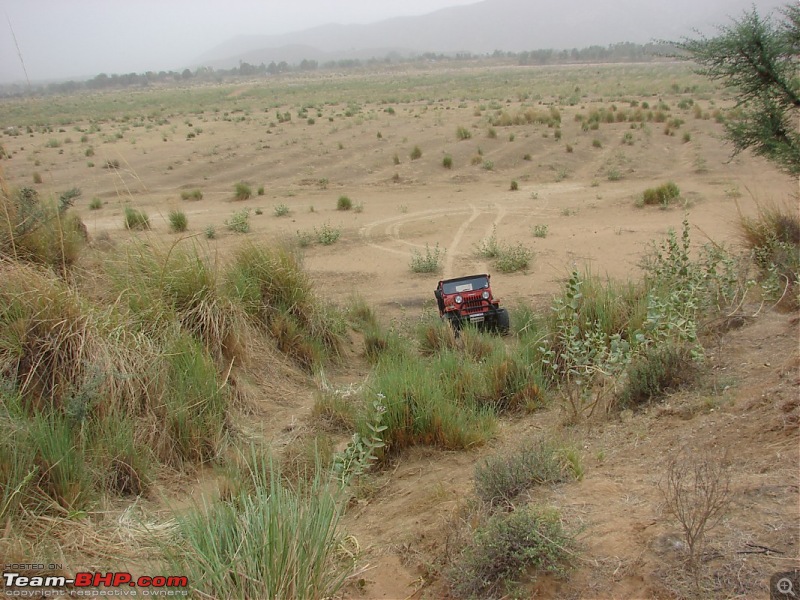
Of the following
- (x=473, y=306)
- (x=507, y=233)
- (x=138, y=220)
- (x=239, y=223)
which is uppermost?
(x=138, y=220)

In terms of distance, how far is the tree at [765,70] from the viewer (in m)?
9.24

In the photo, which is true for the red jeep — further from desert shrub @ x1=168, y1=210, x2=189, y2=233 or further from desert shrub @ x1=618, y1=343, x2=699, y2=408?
desert shrub @ x1=168, y1=210, x2=189, y2=233

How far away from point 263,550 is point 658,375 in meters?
3.63

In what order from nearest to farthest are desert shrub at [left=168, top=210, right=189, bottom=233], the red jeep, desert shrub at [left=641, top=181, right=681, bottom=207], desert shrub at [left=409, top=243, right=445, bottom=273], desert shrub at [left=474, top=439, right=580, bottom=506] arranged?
desert shrub at [left=474, top=439, right=580, bottom=506] → the red jeep → desert shrub at [left=409, top=243, right=445, bottom=273] → desert shrub at [left=168, top=210, right=189, bottom=233] → desert shrub at [left=641, top=181, right=681, bottom=207]

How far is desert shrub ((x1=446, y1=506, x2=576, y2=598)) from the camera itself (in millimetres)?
2830

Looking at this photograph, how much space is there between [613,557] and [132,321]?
4.12 m

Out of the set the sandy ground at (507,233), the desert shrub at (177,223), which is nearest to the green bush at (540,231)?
the sandy ground at (507,233)

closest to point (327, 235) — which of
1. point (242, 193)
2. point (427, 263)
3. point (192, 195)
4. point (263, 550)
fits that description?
point (427, 263)

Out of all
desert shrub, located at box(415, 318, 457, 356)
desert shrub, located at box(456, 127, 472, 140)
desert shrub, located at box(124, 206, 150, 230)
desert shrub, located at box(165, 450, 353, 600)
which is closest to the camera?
desert shrub, located at box(165, 450, 353, 600)

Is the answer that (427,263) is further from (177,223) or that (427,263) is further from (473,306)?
(177,223)

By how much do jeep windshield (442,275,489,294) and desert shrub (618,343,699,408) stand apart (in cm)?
285

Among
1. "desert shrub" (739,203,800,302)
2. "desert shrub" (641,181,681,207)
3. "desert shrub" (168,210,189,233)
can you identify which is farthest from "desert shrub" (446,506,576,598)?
"desert shrub" (641,181,681,207)

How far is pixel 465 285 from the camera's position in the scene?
26.0 feet

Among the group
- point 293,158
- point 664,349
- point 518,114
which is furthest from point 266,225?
point 518,114
